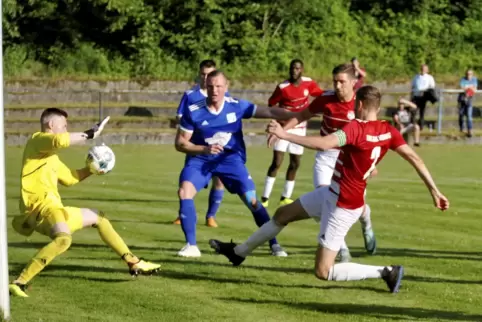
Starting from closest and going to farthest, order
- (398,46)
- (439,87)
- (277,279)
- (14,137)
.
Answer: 1. (277,279)
2. (14,137)
3. (439,87)
4. (398,46)

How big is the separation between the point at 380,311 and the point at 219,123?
3.51 metres

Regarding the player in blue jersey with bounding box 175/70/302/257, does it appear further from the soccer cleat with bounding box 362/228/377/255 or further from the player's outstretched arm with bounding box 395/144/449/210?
the player's outstretched arm with bounding box 395/144/449/210

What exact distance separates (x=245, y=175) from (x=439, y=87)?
77.5 ft

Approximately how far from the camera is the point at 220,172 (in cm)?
1152

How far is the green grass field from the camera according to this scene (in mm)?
8641

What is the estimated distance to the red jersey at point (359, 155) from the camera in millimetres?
8750

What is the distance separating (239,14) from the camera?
116 feet

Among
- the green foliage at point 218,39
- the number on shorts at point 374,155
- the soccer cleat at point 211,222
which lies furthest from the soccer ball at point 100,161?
the green foliage at point 218,39

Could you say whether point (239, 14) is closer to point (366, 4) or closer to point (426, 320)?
point (366, 4)

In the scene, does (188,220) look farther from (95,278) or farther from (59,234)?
(59,234)

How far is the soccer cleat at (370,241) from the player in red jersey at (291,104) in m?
5.00

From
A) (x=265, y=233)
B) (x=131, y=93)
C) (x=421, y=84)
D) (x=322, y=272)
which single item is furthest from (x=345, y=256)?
(x=131, y=93)

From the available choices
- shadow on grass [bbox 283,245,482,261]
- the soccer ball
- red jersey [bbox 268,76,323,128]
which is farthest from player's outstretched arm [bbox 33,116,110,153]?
red jersey [bbox 268,76,323,128]

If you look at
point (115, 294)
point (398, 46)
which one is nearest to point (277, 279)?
point (115, 294)
